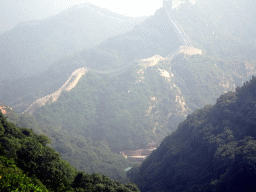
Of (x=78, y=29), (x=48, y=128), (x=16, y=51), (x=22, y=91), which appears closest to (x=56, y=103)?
(x=48, y=128)

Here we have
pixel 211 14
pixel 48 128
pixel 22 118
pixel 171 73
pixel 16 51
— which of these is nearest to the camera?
pixel 22 118

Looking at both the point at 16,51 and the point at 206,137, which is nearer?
the point at 206,137

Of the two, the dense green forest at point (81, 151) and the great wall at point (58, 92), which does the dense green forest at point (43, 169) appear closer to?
the dense green forest at point (81, 151)

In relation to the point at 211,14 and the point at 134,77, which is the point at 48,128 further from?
the point at 211,14

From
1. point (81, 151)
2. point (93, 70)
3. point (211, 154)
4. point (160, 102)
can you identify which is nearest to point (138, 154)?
point (81, 151)

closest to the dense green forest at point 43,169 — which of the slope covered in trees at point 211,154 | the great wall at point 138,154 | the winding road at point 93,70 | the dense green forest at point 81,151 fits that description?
the slope covered in trees at point 211,154

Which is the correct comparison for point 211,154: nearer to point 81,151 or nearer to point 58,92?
point 81,151

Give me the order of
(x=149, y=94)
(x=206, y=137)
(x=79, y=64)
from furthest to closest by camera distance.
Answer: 1. (x=79, y=64)
2. (x=149, y=94)
3. (x=206, y=137)

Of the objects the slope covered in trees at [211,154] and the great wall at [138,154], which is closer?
the slope covered in trees at [211,154]
